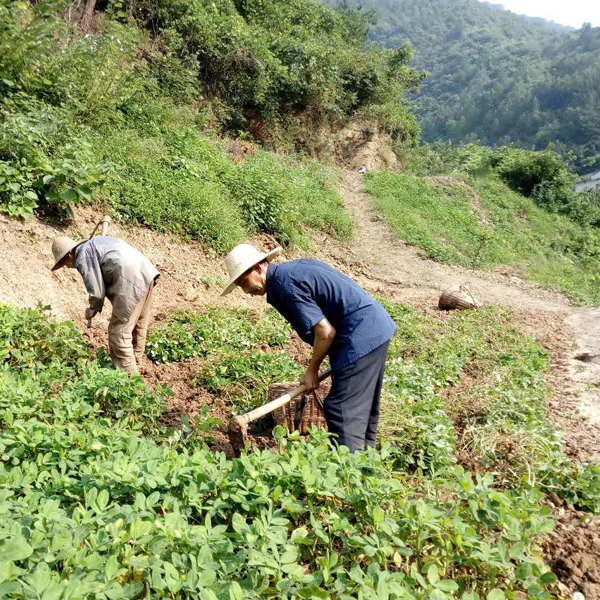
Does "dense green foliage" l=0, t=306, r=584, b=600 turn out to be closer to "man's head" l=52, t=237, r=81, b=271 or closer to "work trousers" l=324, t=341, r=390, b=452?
"work trousers" l=324, t=341, r=390, b=452

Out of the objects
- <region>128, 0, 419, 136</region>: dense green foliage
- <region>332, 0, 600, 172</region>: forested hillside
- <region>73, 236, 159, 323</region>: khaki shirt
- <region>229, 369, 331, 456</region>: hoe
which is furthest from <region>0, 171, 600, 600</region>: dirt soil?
<region>332, 0, 600, 172</region>: forested hillside

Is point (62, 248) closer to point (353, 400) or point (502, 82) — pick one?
point (353, 400)

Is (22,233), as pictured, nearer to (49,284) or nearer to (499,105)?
(49,284)

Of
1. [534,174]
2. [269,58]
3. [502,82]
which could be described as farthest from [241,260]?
[502,82]

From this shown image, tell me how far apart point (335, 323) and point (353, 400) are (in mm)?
514

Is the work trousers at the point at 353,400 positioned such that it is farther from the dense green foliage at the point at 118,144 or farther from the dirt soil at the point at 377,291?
the dense green foliage at the point at 118,144

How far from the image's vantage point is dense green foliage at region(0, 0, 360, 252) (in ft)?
19.6

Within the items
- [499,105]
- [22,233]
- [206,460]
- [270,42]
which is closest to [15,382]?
[206,460]

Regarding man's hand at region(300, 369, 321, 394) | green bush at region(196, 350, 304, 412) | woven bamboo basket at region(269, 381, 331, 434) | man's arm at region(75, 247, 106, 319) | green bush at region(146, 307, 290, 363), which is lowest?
green bush at region(146, 307, 290, 363)

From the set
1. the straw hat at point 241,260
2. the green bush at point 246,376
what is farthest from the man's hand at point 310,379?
the green bush at point 246,376

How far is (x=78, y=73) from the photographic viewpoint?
25.2 ft

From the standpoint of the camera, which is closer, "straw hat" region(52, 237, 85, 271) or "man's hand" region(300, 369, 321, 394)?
"man's hand" region(300, 369, 321, 394)

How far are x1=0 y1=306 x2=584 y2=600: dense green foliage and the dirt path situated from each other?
7.75ft

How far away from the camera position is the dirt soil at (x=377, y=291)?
11.2 ft
